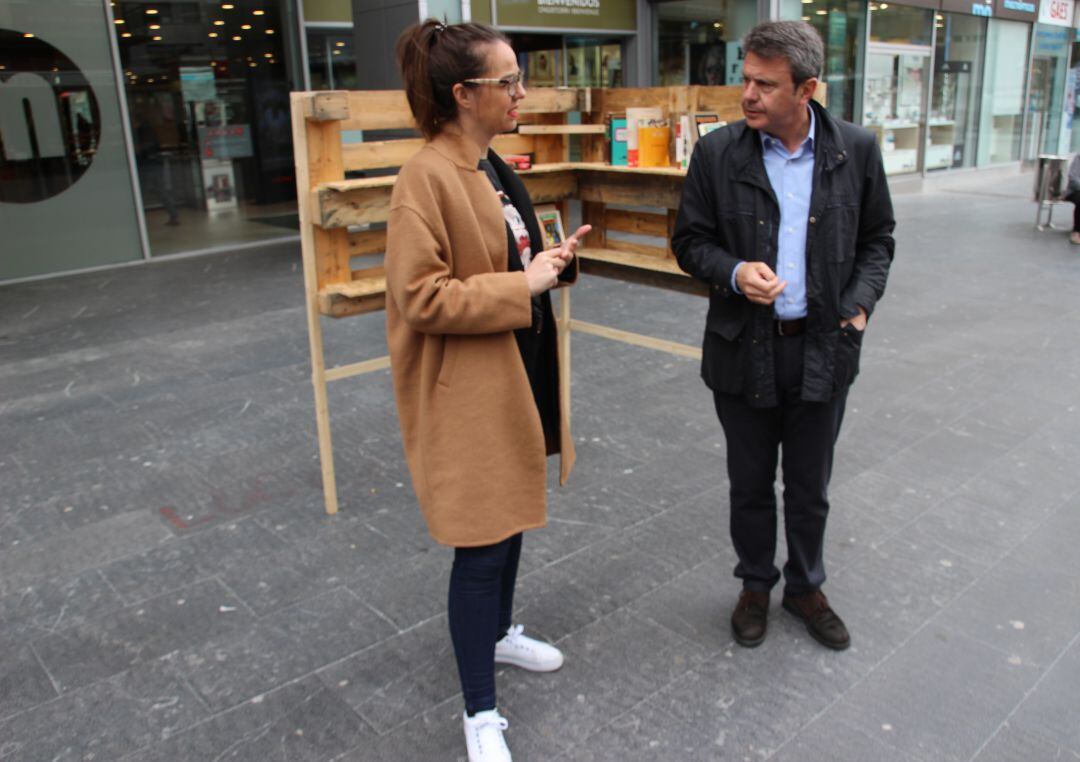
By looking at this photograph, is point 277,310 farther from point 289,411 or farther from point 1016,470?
point 1016,470

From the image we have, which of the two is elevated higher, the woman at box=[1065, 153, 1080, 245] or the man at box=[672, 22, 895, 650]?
the man at box=[672, 22, 895, 650]

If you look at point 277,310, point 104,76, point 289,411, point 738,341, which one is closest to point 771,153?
point 738,341

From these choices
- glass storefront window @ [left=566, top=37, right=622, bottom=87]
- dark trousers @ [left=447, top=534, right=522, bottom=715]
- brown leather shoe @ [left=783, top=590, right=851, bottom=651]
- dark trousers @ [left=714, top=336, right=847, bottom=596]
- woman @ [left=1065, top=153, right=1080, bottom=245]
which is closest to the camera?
dark trousers @ [left=447, top=534, right=522, bottom=715]

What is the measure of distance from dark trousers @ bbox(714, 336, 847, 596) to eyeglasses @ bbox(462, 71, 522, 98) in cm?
113

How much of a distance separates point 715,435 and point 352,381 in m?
2.41

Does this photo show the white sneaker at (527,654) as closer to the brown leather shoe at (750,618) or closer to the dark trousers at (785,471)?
the brown leather shoe at (750,618)

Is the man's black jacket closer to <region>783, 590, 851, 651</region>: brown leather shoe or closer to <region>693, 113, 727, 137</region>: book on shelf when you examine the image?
<region>783, 590, 851, 651</region>: brown leather shoe

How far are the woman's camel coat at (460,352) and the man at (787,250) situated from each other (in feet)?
2.65

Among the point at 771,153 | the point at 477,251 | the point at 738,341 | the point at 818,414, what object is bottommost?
the point at 818,414

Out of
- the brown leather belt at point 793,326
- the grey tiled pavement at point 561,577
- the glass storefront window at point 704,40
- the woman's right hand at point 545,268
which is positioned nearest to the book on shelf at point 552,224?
the grey tiled pavement at point 561,577

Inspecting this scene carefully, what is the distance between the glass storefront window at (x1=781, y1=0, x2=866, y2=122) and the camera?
567 inches

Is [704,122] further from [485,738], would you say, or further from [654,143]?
[485,738]

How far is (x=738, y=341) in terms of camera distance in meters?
2.90

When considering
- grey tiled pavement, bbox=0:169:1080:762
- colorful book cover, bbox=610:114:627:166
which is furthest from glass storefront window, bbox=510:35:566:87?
colorful book cover, bbox=610:114:627:166
